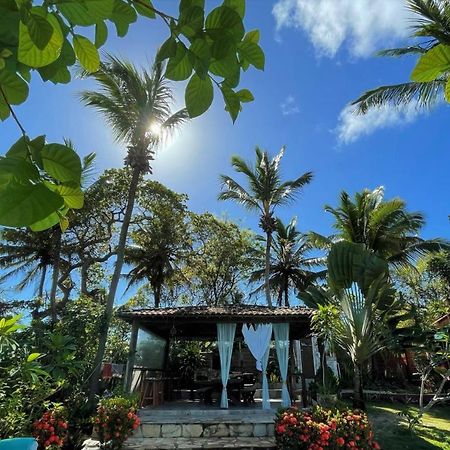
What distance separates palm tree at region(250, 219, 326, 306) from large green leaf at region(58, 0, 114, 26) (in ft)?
61.4

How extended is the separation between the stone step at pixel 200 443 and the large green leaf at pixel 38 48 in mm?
8131

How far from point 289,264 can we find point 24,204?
1947 centimetres

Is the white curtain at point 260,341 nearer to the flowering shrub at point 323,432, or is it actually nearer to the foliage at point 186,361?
the flowering shrub at point 323,432

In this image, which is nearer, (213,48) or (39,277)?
(213,48)

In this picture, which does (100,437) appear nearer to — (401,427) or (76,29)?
(401,427)

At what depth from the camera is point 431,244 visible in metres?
14.7

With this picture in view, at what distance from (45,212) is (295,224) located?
2053 centimetres

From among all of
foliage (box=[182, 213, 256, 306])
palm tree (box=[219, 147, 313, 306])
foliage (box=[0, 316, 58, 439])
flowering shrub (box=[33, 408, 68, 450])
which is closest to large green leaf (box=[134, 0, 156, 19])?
foliage (box=[0, 316, 58, 439])

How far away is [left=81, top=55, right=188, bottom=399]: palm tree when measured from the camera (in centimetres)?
1121

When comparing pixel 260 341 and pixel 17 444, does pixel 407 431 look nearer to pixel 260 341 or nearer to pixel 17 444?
pixel 260 341

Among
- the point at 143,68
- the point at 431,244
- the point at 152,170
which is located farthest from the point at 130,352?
the point at 431,244

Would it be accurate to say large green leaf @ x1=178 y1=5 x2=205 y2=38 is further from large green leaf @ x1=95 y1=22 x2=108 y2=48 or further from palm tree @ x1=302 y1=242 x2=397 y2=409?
palm tree @ x1=302 y1=242 x2=397 y2=409

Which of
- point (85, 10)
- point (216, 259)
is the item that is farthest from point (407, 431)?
point (216, 259)

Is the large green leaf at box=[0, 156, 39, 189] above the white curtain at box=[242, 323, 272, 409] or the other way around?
the other way around
